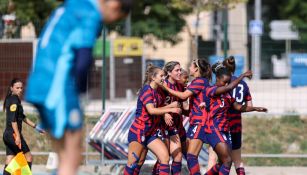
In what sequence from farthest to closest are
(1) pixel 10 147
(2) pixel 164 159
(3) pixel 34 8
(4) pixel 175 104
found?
(3) pixel 34 8 → (1) pixel 10 147 → (2) pixel 164 159 → (4) pixel 175 104

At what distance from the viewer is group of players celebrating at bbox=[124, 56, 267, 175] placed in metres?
11.8

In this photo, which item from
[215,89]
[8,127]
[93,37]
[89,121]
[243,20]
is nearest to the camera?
[93,37]

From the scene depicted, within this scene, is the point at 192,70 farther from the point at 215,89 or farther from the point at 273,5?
the point at 273,5

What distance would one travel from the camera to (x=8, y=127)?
41.8 feet

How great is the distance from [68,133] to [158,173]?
6993 millimetres

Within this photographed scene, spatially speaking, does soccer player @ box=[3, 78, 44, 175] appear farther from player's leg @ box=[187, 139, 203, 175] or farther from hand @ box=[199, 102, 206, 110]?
hand @ box=[199, 102, 206, 110]

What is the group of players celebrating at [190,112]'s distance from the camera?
1180 centimetres

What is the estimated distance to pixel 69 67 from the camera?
5.48 meters

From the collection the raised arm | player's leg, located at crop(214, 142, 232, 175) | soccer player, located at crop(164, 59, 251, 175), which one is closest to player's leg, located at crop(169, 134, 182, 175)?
soccer player, located at crop(164, 59, 251, 175)

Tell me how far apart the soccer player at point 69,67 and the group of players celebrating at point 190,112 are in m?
6.02

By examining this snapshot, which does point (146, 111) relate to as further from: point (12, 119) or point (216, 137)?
point (12, 119)

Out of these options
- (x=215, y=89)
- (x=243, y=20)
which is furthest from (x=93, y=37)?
(x=243, y=20)

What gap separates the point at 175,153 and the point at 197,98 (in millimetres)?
863

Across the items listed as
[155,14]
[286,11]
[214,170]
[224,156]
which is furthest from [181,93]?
[286,11]
